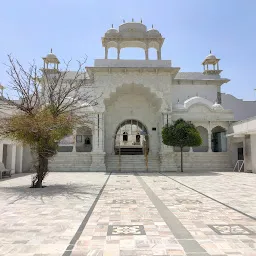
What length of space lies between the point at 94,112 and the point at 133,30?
8.66 m

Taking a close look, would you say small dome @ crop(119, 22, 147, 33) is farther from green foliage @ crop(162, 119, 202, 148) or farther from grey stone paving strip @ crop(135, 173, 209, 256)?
grey stone paving strip @ crop(135, 173, 209, 256)

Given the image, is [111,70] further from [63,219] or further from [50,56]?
[63,219]

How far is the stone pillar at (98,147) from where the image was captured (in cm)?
1953

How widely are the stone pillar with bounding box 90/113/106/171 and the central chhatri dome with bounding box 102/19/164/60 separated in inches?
248

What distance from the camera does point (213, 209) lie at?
233 inches

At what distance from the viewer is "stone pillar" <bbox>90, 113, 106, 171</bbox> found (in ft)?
64.1

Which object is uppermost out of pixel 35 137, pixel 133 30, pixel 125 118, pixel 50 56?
pixel 133 30

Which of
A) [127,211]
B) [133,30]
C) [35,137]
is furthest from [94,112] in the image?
[127,211]

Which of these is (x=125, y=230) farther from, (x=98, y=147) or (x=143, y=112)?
(x=143, y=112)

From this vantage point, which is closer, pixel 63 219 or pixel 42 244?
pixel 42 244

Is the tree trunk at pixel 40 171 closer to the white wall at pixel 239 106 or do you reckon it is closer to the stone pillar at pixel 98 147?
the stone pillar at pixel 98 147

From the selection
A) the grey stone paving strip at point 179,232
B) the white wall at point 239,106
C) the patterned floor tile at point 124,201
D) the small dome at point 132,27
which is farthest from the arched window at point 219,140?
the grey stone paving strip at point 179,232

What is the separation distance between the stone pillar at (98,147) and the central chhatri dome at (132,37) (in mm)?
6290

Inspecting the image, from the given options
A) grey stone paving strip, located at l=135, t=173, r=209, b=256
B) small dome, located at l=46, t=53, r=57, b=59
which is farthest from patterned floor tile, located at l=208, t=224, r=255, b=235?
small dome, located at l=46, t=53, r=57, b=59
